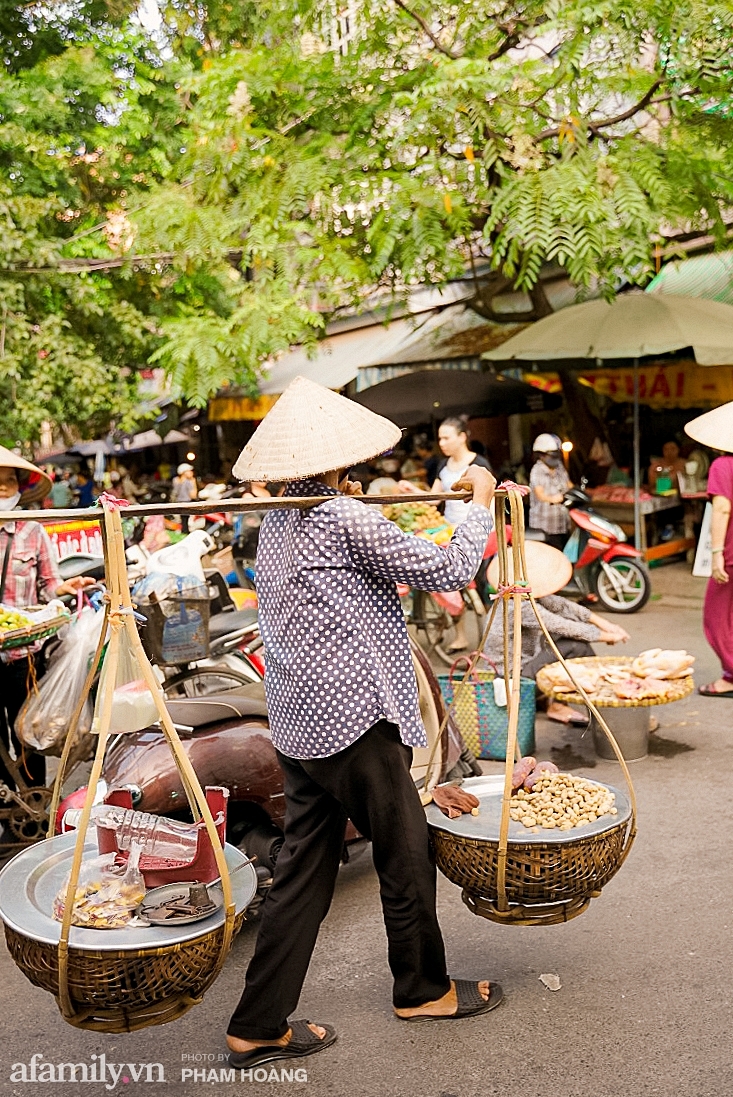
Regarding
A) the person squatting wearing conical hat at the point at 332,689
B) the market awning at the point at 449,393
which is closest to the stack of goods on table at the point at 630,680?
the person squatting wearing conical hat at the point at 332,689

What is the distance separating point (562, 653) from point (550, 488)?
379cm

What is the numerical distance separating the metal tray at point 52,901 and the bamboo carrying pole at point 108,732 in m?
0.06

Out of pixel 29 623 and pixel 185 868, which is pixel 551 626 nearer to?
pixel 29 623

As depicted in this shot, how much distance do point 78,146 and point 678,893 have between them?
10867mm

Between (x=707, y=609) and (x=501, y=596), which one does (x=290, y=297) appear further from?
(x=501, y=596)

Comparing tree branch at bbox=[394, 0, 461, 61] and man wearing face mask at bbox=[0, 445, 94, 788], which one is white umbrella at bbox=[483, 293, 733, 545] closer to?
tree branch at bbox=[394, 0, 461, 61]

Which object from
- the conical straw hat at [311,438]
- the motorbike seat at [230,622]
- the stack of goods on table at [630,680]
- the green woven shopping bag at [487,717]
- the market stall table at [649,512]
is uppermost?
the conical straw hat at [311,438]

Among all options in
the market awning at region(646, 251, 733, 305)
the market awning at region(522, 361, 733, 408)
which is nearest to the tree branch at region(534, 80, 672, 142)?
the market awning at region(646, 251, 733, 305)

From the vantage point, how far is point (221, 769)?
13.0 feet

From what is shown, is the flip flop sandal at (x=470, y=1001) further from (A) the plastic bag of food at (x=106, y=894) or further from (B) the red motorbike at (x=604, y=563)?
(B) the red motorbike at (x=604, y=563)

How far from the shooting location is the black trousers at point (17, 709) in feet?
16.4

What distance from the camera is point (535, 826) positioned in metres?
3.25

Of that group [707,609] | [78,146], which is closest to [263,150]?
[78,146]

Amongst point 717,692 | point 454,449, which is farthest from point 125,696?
point 717,692
